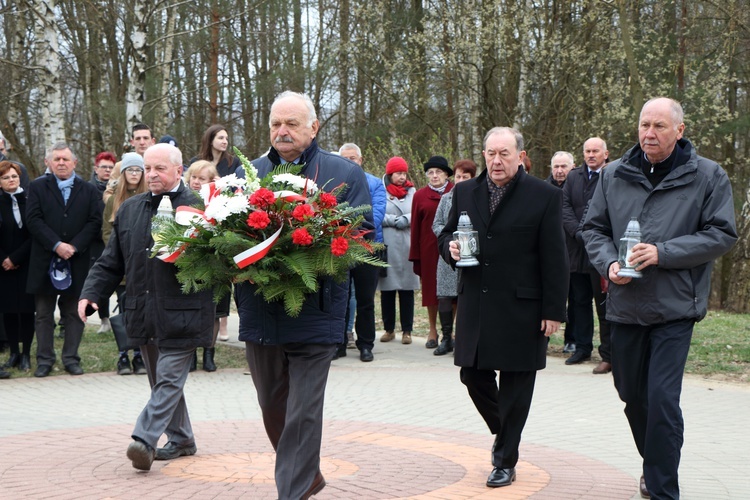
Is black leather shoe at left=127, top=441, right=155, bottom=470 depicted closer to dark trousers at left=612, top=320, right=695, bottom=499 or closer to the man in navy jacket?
the man in navy jacket

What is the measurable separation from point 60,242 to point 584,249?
562 cm

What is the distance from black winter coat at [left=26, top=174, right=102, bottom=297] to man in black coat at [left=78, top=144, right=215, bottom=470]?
406 cm

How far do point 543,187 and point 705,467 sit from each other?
Answer: 226 cm

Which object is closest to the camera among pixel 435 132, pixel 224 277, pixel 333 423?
pixel 224 277

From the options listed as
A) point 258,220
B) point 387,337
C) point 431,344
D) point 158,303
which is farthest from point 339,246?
point 387,337

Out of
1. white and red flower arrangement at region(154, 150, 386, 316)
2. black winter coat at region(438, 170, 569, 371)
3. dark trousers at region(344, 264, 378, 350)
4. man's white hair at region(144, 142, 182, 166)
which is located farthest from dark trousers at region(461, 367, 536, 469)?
dark trousers at region(344, 264, 378, 350)

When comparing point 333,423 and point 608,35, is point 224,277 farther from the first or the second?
point 608,35

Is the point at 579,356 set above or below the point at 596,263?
below

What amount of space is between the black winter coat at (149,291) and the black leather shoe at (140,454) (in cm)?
69

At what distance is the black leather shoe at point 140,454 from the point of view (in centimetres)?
653

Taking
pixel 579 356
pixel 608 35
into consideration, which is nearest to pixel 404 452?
pixel 579 356

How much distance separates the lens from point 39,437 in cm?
789

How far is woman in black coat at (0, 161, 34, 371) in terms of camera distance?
11.3 m

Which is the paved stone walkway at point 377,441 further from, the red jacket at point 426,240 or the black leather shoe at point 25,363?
the red jacket at point 426,240
